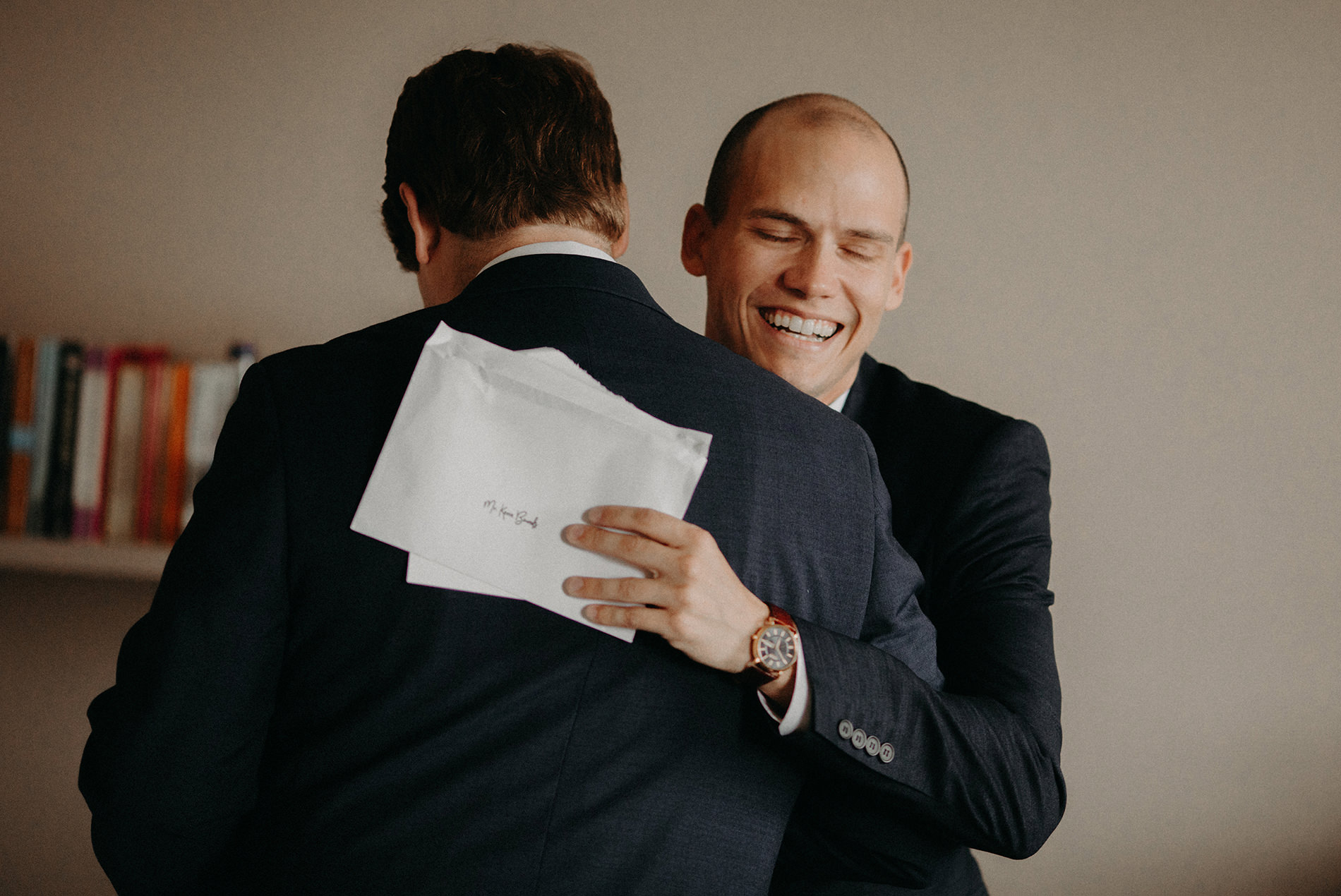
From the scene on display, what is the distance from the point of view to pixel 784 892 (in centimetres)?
117

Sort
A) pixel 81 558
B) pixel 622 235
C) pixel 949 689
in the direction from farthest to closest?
pixel 81 558 → pixel 949 689 → pixel 622 235

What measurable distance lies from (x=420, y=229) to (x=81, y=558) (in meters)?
1.54

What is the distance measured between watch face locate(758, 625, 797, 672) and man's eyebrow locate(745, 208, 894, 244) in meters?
0.82

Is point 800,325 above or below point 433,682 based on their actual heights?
above

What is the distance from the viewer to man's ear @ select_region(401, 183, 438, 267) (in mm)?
1037

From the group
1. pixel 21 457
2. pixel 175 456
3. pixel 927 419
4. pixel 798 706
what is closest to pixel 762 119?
pixel 927 419

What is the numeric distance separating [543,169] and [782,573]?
49 cm

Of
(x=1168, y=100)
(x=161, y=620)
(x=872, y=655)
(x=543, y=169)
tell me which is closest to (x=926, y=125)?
(x=1168, y=100)

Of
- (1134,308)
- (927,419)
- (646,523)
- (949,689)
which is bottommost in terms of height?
(949,689)

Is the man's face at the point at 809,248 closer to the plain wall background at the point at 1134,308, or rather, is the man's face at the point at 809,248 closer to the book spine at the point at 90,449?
the plain wall background at the point at 1134,308

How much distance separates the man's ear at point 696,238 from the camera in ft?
5.45

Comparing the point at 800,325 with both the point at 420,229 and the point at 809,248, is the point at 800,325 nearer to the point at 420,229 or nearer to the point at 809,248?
the point at 809,248

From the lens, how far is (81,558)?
6.79 feet

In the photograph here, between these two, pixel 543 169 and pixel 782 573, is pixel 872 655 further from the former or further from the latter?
pixel 543 169
